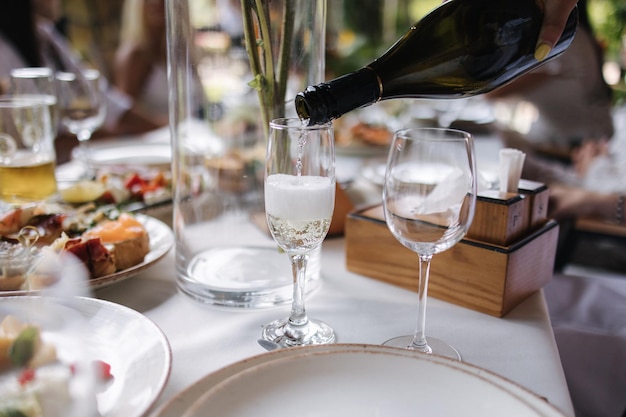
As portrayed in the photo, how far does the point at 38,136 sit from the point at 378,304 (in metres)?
0.66

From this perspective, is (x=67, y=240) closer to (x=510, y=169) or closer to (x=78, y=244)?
(x=78, y=244)

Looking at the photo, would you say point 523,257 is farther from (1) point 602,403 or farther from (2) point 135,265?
(2) point 135,265

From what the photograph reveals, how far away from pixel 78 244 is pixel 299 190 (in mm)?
287

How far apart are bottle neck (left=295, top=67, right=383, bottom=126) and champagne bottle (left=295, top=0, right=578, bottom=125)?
2cm

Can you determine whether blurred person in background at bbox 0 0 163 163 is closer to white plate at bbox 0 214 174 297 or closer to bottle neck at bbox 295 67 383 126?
white plate at bbox 0 214 174 297

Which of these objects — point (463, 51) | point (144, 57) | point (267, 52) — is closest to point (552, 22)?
point (463, 51)

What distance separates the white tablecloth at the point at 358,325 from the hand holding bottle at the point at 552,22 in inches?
12.6

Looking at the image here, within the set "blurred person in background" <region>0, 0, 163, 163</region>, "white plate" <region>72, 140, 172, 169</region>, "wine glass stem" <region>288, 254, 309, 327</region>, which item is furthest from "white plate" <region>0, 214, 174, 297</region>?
"blurred person in background" <region>0, 0, 163, 163</region>

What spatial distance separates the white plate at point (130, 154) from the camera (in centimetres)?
129

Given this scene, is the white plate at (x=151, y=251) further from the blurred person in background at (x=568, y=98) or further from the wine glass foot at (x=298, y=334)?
the blurred person in background at (x=568, y=98)

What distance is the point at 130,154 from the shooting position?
1432 mm

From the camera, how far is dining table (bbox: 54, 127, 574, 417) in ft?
1.83

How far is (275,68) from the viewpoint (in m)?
0.69

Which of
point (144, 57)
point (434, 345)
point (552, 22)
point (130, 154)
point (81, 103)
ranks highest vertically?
point (144, 57)
